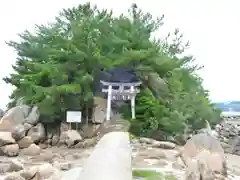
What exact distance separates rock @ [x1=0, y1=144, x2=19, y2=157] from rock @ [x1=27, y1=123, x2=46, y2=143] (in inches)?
25.6

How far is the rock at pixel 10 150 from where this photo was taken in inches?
211

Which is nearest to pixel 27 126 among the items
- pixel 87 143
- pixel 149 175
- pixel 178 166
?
pixel 87 143

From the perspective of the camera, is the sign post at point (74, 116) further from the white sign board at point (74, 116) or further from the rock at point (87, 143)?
the rock at point (87, 143)

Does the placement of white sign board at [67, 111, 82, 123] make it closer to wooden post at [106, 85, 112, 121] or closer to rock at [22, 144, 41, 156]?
wooden post at [106, 85, 112, 121]

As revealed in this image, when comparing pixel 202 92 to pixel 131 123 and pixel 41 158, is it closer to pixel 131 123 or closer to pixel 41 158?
pixel 131 123

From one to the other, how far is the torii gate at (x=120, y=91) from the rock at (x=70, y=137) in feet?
2.25

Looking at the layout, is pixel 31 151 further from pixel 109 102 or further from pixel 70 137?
pixel 109 102

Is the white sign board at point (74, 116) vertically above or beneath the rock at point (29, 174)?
above

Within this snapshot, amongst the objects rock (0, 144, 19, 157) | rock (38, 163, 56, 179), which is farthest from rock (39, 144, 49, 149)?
rock (38, 163, 56, 179)

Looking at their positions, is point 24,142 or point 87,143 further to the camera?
point 24,142

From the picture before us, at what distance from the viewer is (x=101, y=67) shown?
6410 millimetres

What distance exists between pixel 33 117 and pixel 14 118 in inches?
14.6

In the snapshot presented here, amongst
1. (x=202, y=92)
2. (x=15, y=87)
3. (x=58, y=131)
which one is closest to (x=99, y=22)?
(x=58, y=131)

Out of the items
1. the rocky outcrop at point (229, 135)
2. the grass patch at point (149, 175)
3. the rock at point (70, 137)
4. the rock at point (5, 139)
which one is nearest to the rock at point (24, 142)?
the rock at point (5, 139)
